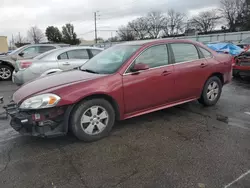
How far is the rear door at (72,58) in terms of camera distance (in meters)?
6.70

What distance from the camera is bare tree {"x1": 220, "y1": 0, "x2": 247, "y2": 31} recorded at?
5291 centimetres

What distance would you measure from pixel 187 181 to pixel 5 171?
2.22 meters

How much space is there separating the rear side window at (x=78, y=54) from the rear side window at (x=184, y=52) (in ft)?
13.0

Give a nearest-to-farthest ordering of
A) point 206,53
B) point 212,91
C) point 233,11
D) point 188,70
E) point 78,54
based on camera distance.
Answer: point 188,70, point 206,53, point 212,91, point 78,54, point 233,11

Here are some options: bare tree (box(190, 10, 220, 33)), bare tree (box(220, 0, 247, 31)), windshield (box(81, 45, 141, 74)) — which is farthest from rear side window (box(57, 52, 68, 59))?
bare tree (box(190, 10, 220, 33))

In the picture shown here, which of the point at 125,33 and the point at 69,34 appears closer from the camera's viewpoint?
the point at 69,34

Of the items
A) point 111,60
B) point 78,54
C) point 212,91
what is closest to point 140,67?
point 111,60

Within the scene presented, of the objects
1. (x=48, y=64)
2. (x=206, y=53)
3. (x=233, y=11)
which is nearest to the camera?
(x=206, y=53)

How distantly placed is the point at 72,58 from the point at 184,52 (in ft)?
13.3

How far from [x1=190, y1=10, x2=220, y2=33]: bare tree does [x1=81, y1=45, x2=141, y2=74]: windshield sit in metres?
69.1

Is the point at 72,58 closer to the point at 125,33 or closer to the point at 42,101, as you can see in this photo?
the point at 42,101

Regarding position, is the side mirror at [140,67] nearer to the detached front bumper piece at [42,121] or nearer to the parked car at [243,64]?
the detached front bumper piece at [42,121]

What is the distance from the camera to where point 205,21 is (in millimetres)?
67688

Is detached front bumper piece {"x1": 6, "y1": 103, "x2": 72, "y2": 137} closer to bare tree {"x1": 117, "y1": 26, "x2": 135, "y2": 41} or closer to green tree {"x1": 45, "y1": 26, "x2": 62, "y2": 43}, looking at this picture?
green tree {"x1": 45, "y1": 26, "x2": 62, "y2": 43}
